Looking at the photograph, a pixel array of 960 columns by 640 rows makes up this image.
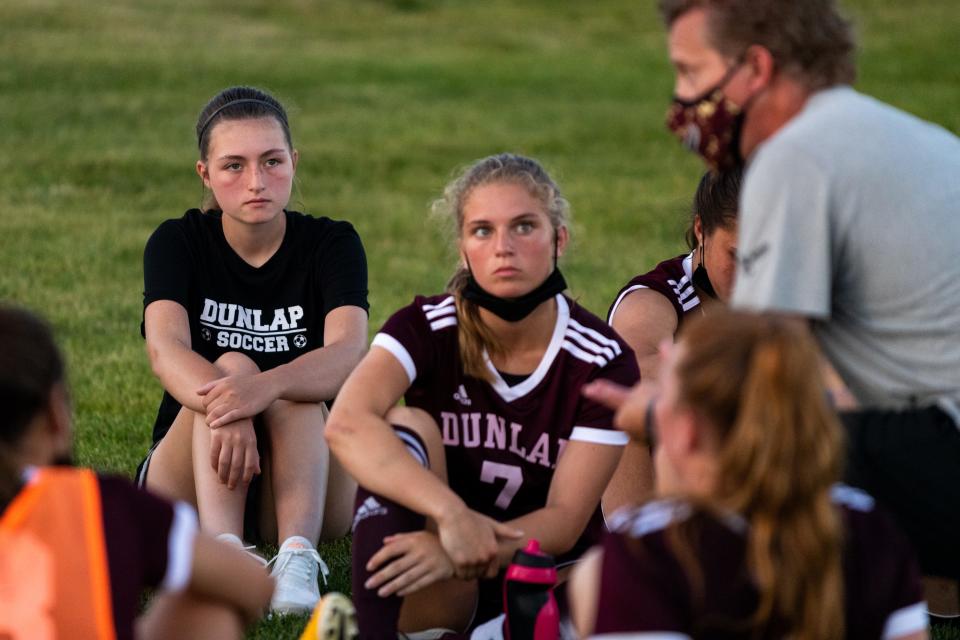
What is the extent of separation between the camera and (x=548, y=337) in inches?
177

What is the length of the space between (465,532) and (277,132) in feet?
6.64

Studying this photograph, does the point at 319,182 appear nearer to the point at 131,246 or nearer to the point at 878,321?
the point at 131,246

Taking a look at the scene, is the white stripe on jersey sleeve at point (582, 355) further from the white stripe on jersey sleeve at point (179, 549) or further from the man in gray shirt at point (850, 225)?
the white stripe on jersey sleeve at point (179, 549)

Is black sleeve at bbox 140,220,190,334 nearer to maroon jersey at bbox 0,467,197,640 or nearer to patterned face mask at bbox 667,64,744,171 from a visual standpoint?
patterned face mask at bbox 667,64,744,171

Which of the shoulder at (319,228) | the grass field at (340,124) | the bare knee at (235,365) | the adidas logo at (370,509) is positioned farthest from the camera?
the grass field at (340,124)

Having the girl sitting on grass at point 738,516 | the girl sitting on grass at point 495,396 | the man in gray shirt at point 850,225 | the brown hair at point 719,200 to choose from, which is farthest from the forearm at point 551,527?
the girl sitting on grass at point 738,516

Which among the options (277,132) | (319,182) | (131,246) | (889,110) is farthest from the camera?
(319,182)

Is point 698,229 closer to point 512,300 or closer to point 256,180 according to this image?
point 512,300

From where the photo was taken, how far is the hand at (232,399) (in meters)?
4.96

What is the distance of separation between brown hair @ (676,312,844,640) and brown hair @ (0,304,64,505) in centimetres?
118

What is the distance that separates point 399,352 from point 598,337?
23.3 inches

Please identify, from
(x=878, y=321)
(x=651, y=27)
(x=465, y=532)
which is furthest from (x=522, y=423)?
(x=651, y=27)

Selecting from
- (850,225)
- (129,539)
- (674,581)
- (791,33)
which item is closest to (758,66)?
(791,33)

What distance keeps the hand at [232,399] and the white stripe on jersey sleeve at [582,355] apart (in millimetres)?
1129
